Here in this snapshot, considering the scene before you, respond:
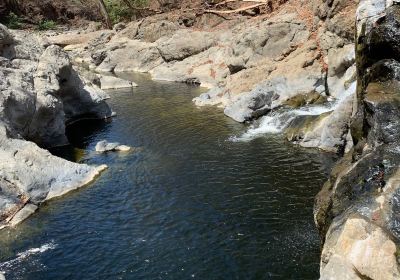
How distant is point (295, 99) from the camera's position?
39250 millimetres

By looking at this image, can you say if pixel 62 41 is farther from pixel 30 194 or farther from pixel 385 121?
pixel 385 121

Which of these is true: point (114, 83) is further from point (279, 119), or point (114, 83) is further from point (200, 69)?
point (279, 119)

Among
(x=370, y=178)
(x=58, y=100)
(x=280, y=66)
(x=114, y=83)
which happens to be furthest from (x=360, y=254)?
(x=114, y=83)

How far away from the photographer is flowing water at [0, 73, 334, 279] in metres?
A: 18.9

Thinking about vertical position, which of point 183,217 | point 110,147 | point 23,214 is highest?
point 23,214

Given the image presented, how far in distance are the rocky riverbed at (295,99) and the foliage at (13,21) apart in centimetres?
5124

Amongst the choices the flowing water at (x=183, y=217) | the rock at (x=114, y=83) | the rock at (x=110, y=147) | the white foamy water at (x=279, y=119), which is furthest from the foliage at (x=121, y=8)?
the flowing water at (x=183, y=217)

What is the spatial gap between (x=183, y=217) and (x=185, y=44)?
44.8 m

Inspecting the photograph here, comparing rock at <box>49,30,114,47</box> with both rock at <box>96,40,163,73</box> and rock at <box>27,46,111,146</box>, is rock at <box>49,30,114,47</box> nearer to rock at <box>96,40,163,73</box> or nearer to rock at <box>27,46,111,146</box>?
rock at <box>96,40,163,73</box>

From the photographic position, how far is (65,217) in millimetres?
24094

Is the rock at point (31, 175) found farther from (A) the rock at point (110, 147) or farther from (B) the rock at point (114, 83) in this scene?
(B) the rock at point (114, 83)

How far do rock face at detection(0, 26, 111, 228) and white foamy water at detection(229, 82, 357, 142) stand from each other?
11.8 m

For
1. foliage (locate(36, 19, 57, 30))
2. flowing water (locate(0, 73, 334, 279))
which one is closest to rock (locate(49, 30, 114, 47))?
foliage (locate(36, 19, 57, 30))

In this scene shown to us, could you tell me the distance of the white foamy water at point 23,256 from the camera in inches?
775
